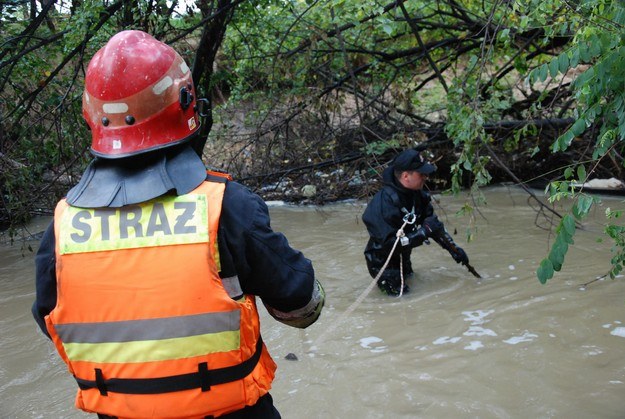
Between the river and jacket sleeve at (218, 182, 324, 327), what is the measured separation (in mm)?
1928

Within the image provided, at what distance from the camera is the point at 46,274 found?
185cm

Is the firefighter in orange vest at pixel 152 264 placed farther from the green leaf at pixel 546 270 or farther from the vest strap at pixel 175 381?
the green leaf at pixel 546 270

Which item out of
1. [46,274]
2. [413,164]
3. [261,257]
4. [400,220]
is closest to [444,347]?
[400,220]

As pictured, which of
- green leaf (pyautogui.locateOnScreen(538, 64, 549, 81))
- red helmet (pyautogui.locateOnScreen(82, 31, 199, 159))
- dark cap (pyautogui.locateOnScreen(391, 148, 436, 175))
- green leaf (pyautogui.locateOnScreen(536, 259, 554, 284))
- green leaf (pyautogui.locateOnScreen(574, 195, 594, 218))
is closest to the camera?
red helmet (pyautogui.locateOnScreen(82, 31, 199, 159))

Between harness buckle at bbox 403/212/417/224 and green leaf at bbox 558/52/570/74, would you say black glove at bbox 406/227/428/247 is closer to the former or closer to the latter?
harness buckle at bbox 403/212/417/224

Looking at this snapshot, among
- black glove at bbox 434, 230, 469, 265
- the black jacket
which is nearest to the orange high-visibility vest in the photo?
the black jacket

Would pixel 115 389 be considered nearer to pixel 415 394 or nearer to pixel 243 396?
pixel 243 396

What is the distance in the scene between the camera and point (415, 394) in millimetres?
3883

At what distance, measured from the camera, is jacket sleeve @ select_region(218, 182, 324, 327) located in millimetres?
1795

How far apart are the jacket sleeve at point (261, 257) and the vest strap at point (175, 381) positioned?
23 cm

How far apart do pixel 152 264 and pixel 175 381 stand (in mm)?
335

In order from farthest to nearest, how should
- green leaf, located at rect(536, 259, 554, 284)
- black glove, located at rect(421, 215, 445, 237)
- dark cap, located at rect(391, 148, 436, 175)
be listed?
black glove, located at rect(421, 215, 445, 237)
dark cap, located at rect(391, 148, 436, 175)
green leaf, located at rect(536, 259, 554, 284)

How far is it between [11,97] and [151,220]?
6363 mm

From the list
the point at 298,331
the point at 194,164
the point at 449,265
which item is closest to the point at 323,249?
the point at 449,265
